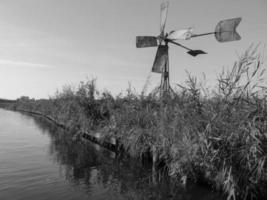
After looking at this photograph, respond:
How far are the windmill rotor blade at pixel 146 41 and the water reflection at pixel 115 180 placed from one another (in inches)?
179

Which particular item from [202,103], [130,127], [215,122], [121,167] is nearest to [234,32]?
[202,103]

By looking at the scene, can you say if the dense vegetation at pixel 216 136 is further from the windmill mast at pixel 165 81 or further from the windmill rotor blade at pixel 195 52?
the windmill rotor blade at pixel 195 52

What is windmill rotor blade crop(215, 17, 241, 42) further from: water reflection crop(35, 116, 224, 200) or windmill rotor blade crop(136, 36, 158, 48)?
water reflection crop(35, 116, 224, 200)

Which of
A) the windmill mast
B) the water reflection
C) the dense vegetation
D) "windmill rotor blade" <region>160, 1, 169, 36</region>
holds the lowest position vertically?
the water reflection

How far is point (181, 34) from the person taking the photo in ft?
25.1

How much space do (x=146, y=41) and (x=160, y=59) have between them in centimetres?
91

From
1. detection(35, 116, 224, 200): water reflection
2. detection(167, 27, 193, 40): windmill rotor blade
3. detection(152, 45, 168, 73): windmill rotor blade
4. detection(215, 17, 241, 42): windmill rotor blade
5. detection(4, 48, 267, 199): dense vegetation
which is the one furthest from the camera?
detection(152, 45, 168, 73): windmill rotor blade

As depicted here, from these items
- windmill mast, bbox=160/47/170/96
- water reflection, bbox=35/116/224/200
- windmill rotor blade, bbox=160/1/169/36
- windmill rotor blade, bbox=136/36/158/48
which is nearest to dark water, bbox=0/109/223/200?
water reflection, bbox=35/116/224/200

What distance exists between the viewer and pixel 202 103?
6.40 m

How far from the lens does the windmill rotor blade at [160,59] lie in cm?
802

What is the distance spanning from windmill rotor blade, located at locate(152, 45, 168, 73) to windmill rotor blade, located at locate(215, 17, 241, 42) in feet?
5.96

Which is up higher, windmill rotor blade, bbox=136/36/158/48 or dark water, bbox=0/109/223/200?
windmill rotor blade, bbox=136/36/158/48

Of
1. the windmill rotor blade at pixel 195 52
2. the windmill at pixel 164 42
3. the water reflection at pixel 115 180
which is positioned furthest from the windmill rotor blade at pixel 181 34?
the water reflection at pixel 115 180

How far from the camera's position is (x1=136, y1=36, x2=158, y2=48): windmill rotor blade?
8.27m
